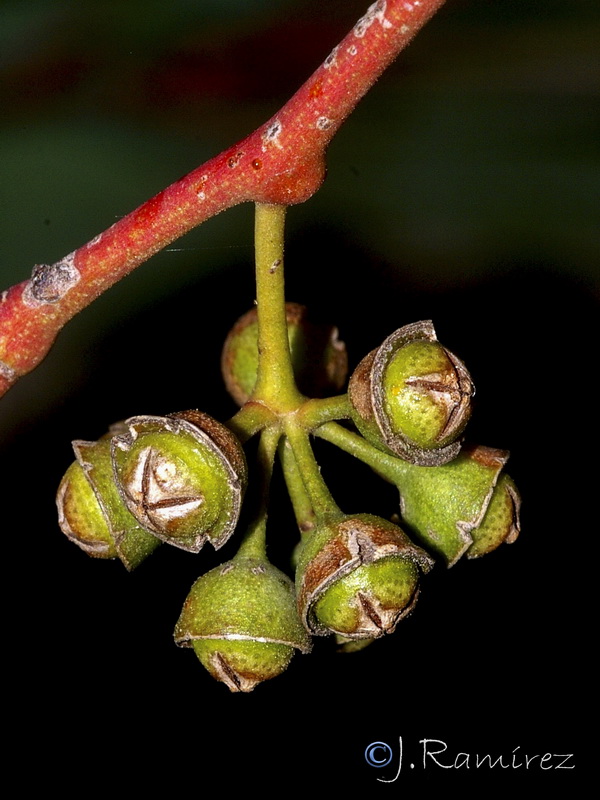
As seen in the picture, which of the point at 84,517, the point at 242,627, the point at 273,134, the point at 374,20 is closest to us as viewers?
the point at 374,20

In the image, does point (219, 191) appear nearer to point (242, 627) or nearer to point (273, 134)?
point (273, 134)

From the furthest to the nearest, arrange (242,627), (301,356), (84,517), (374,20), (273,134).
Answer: (301,356) → (84,517) → (242,627) → (273,134) → (374,20)

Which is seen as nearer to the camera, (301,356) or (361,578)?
(361,578)

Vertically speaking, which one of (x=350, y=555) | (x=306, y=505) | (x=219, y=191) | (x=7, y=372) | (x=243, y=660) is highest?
(x=219, y=191)

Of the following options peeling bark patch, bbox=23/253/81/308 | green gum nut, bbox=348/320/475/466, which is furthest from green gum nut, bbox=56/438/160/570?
green gum nut, bbox=348/320/475/466

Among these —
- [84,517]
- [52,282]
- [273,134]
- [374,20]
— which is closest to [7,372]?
[52,282]

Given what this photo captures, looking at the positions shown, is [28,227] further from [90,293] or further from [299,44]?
[90,293]

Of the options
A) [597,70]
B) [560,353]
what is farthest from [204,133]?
[560,353]
